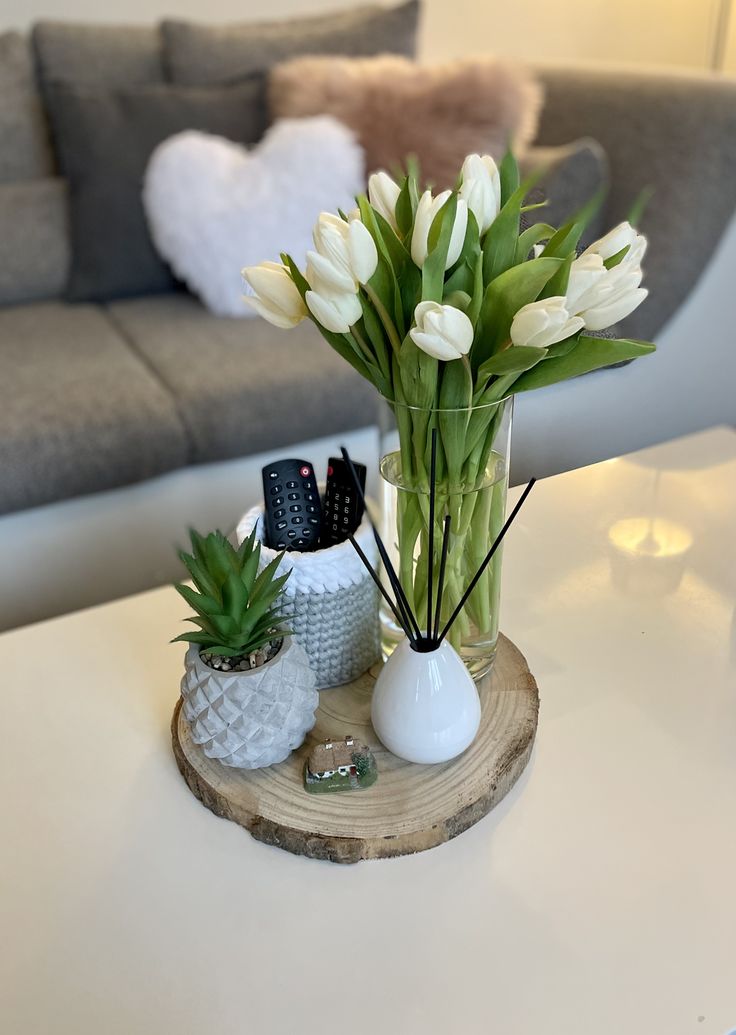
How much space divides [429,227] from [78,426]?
1.05 meters

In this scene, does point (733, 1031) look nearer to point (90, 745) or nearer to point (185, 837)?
point (185, 837)

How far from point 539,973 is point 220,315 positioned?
1.53 meters

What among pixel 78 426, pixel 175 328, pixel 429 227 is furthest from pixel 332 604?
pixel 175 328

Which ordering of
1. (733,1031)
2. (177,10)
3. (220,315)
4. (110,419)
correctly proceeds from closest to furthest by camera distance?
(733,1031)
(110,419)
(220,315)
(177,10)

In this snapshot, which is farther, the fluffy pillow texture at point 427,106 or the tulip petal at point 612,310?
the fluffy pillow texture at point 427,106

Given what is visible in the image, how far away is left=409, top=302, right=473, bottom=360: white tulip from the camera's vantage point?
0.61 metres

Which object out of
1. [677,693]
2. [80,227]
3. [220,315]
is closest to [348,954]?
[677,693]

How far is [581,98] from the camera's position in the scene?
2.11 m

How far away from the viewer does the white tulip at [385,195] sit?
0.71 meters

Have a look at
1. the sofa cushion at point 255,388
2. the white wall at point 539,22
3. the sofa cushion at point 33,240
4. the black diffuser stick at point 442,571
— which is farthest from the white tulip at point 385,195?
the white wall at point 539,22

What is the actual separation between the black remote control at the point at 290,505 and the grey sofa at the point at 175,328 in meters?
0.79

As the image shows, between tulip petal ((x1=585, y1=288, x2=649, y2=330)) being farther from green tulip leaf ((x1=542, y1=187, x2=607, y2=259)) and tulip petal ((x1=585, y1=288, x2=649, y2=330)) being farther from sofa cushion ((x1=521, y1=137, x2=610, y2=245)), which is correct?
sofa cushion ((x1=521, y1=137, x2=610, y2=245))

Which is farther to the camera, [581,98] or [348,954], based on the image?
[581,98]

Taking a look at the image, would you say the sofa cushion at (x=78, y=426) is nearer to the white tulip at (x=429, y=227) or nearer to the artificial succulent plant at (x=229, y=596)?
the artificial succulent plant at (x=229, y=596)
